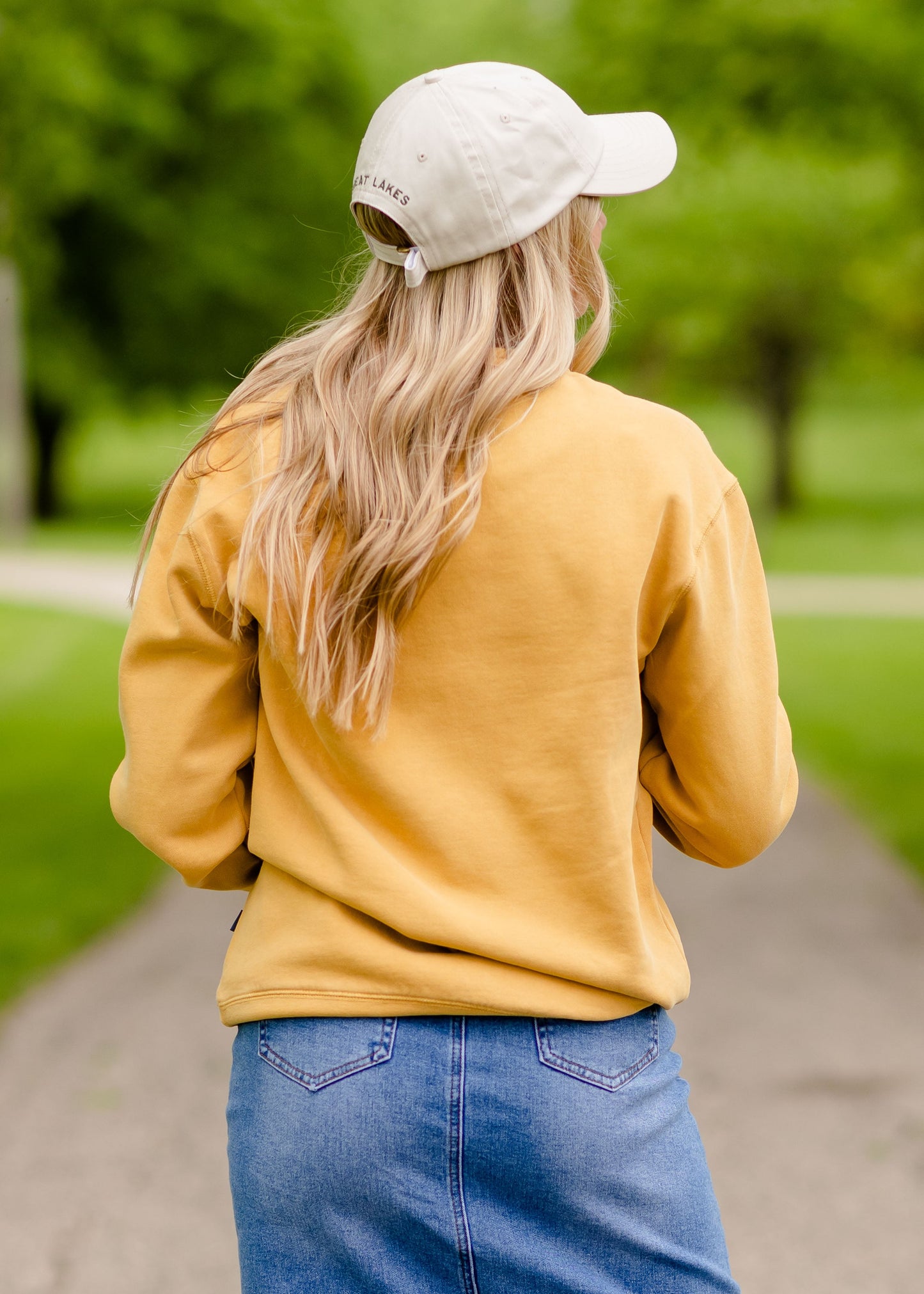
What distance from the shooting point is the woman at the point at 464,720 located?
51.8 inches

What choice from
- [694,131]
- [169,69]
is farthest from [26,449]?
[694,131]

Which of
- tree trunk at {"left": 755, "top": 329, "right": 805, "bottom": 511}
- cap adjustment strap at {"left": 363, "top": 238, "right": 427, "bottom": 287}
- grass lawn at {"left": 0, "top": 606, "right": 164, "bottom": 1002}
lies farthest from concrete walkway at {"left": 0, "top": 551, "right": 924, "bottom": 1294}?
tree trunk at {"left": 755, "top": 329, "right": 805, "bottom": 511}

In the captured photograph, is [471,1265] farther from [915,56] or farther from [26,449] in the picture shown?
[26,449]

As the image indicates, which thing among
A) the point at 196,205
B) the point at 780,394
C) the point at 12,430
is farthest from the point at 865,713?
the point at 780,394

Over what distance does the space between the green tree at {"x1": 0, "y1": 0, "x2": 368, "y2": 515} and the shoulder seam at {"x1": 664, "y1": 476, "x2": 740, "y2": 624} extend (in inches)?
540

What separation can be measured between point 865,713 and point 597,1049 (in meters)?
8.54

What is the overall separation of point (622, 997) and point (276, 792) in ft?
1.34

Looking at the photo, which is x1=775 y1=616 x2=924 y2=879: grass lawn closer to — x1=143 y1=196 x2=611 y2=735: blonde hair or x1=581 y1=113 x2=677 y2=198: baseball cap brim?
x1=581 y1=113 x2=677 y2=198: baseball cap brim

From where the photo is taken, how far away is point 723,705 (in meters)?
1.40

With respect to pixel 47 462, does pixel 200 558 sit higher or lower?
higher

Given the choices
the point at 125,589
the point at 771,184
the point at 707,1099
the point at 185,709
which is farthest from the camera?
the point at 771,184

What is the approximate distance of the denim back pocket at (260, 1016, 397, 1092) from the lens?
1.34 metres

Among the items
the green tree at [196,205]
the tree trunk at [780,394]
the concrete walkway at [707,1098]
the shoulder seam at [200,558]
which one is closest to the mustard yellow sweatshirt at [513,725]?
the shoulder seam at [200,558]

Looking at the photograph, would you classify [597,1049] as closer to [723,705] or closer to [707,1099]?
[723,705]
